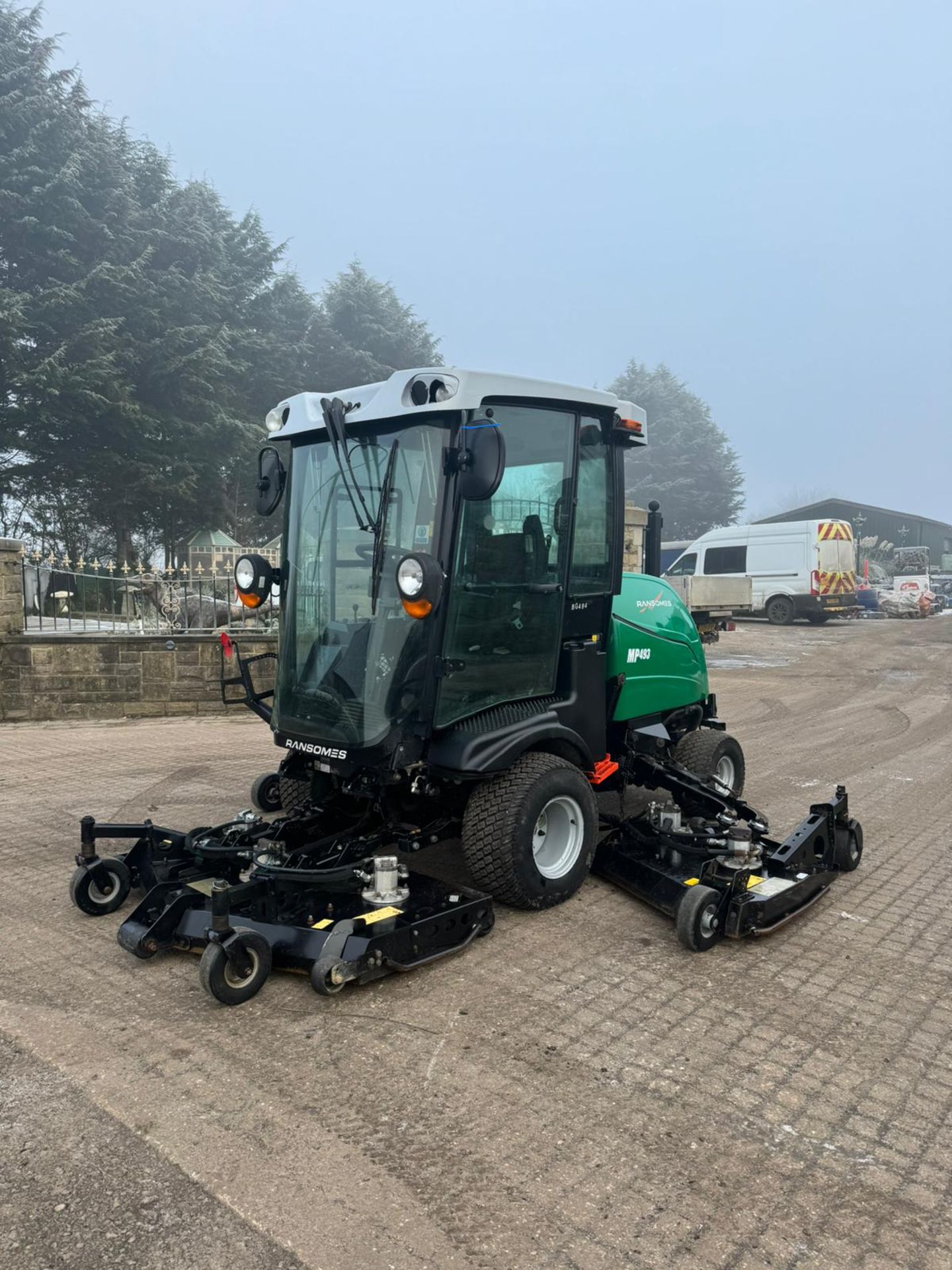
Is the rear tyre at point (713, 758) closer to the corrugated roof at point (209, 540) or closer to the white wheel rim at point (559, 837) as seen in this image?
the white wheel rim at point (559, 837)

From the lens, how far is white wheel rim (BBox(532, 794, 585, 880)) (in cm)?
446

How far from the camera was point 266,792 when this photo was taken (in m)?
5.77

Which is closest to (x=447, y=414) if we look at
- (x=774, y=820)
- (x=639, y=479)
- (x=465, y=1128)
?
(x=465, y=1128)

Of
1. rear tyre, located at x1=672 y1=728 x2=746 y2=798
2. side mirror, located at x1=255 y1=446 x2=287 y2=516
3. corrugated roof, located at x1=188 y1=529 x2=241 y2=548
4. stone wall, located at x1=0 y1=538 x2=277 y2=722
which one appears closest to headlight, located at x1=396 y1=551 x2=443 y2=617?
side mirror, located at x1=255 y1=446 x2=287 y2=516

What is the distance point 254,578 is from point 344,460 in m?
0.88

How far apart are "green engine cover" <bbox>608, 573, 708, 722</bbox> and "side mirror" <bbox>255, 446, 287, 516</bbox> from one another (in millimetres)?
1987

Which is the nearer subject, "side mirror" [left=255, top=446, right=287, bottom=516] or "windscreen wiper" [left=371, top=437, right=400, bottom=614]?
"windscreen wiper" [left=371, top=437, right=400, bottom=614]

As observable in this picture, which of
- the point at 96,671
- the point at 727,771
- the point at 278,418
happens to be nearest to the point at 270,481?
the point at 278,418

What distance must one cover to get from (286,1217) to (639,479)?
5628cm

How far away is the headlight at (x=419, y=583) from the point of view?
3.70m

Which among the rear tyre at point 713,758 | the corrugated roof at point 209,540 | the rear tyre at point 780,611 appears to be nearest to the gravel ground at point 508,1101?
the rear tyre at point 713,758

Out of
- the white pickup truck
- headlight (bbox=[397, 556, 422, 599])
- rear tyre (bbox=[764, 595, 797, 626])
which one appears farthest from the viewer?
rear tyre (bbox=[764, 595, 797, 626])

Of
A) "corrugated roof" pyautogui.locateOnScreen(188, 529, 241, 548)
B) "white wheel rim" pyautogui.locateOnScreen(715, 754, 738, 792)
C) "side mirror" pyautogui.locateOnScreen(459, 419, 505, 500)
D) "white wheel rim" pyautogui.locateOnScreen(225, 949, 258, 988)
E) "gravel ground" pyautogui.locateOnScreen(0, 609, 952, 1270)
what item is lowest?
"gravel ground" pyautogui.locateOnScreen(0, 609, 952, 1270)

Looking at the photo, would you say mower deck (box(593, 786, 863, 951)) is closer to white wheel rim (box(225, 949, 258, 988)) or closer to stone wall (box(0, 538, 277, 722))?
white wheel rim (box(225, 949, 258, 988))
